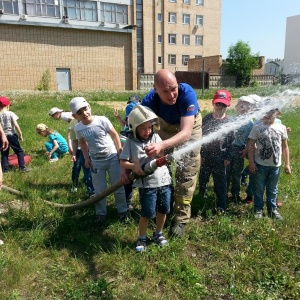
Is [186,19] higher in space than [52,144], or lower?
higher

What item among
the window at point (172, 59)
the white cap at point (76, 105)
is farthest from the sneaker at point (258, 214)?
the window at point (172, 59)

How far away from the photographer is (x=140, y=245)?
357 cm

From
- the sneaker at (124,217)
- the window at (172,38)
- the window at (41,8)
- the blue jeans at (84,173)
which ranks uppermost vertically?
the window at (41,8)

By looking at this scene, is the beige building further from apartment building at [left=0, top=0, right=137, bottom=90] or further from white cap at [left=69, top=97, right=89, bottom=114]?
white cap at [left=69, top=97, right=89, bottom=114]

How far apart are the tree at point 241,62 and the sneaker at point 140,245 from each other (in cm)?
4569

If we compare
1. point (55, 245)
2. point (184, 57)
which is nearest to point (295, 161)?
point (55, 245)

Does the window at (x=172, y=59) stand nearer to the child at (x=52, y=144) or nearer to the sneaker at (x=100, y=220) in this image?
the child at (x=52, y=144)

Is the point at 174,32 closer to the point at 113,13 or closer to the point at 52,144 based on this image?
the point at 113,13

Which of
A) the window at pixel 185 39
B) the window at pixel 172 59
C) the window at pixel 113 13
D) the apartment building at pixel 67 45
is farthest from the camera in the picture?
the window at pixel 185 39

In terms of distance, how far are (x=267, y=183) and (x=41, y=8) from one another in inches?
1403

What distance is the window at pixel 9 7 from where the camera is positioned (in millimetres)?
32250

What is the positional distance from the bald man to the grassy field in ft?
0.98

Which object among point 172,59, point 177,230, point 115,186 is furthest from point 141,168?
point 172,59

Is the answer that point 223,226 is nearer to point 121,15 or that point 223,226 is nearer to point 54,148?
point 54,148
